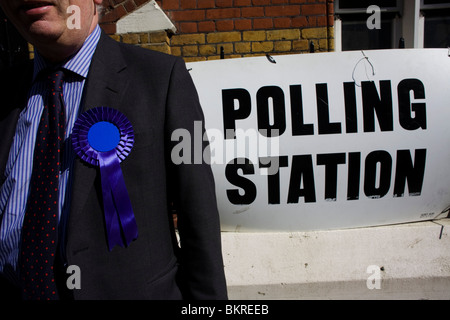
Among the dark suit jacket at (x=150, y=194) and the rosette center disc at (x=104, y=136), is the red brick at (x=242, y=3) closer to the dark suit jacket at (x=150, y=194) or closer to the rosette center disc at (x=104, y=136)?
the dark suit jacket at (x=150, y=194)

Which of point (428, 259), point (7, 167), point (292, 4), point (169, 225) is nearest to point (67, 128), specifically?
point (7, 167)

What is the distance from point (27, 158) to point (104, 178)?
10.4 inches

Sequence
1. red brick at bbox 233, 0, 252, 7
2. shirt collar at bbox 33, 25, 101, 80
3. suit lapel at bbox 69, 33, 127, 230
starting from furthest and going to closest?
red brick at bbox 233, 0, 252, 7
shirt collar at bbox 33, 25, 101, 80
suit lapel at bbox 69, 33, 127, 230

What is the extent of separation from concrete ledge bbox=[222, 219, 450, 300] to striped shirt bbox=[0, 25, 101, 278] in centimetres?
105

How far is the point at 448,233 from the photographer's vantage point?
173cm

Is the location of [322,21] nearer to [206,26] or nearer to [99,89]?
[206,26]

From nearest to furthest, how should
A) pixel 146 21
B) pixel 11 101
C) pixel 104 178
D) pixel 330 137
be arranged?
1. pixel 104 178
2. pixel 11 101
3. pixel 330 137
4. pixel 146 21

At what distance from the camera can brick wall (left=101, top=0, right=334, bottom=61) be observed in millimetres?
2799

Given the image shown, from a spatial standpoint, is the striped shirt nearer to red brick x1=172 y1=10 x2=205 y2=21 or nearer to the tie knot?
the tie knot

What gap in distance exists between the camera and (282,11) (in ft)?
9.20

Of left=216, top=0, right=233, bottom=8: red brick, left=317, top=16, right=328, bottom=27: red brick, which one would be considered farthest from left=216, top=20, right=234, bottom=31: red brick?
left=317, top=16, right=328, bottom=27: red brick

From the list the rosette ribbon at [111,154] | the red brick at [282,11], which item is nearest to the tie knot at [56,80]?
the rosette ribbon at [111,154]

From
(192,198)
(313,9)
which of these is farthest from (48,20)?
(313,9)

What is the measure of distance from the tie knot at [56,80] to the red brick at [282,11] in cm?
224
